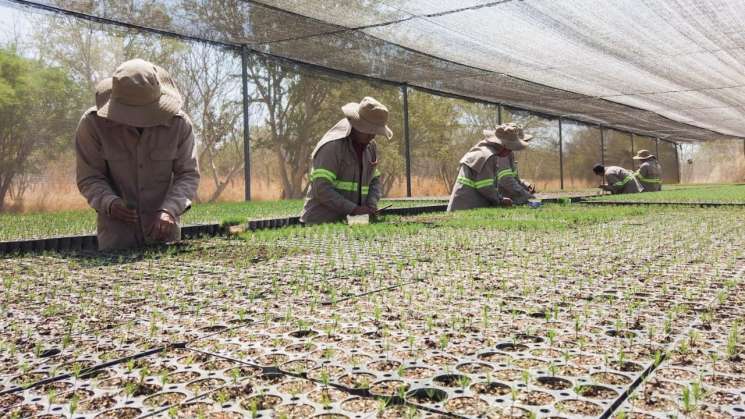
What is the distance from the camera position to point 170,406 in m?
1.24

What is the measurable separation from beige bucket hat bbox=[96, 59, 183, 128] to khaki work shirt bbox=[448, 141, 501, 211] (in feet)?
14.4

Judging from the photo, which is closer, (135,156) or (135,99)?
(135,99)

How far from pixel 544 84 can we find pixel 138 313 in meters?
11.3

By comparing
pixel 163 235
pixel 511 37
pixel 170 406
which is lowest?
pixel 170 406

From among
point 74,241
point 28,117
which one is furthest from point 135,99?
point 28,117

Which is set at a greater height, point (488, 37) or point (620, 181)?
point (488, 37)

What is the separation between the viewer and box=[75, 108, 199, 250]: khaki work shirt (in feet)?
11.7

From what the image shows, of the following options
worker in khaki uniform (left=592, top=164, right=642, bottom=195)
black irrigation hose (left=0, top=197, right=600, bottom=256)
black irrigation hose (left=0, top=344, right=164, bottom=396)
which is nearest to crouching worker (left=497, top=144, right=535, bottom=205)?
black irrigation hose (left=0, top=197, right=600, bottom=256)

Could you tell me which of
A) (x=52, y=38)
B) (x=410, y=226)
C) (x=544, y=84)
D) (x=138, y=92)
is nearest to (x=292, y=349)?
(x=138, y=92)

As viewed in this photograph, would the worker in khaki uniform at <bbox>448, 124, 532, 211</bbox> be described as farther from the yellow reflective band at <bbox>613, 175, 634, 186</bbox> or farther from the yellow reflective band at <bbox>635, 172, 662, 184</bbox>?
the yellow reflective band at <bbox>635, 172, 662, 184</bbox>

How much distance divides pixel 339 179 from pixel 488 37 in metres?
3.95

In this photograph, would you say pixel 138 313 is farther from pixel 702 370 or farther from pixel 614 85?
pixel 614 85

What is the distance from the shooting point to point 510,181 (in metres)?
7.91

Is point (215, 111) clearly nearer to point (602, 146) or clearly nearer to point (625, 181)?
point (625, 181)
